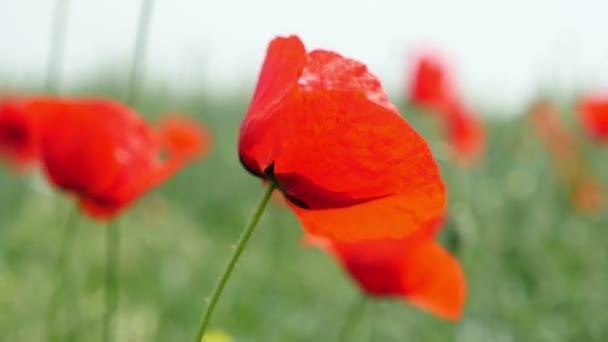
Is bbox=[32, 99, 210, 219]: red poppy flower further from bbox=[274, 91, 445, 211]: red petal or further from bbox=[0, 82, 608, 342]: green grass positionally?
bbox=[274, 91, 445, 211]: red petal

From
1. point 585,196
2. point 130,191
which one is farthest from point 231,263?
point 585,196

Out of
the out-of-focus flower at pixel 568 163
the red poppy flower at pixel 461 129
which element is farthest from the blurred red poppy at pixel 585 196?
the red poppy flower at pixel 461 129

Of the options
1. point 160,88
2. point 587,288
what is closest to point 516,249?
point 587,288

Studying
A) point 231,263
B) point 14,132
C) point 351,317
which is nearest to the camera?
point 231,263

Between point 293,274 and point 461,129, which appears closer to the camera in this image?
point 461,129

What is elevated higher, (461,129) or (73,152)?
(73,152)

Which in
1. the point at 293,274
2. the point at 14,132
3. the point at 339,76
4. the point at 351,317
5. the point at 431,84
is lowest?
the point at 293,274

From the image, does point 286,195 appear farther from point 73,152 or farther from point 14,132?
point 14,132
